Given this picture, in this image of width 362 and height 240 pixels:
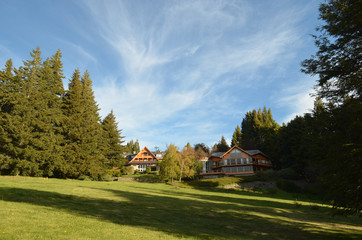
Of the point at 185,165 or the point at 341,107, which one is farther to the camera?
the point at 185,165

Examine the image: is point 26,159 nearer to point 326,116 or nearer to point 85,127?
point 85,127

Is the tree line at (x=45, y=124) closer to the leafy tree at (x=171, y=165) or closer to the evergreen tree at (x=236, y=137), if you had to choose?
the leafy tree at (x=171, y=165)

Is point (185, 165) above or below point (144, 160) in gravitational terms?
below

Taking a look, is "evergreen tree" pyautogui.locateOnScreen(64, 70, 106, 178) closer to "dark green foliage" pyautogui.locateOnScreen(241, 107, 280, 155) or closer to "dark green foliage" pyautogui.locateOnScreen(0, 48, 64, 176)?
"dark green foliage" pyautogui.locateOnScreen(0, 48, 64, 176)

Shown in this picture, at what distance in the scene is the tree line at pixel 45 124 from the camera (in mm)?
30594

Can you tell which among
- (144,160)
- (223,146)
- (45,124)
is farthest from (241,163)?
(45,124)

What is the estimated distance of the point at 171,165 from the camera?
4522 centimetres

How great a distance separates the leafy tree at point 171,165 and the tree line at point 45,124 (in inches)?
480

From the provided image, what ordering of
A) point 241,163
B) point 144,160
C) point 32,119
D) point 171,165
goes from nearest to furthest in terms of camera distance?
point 32,119 < point 171,165 < point 241,163 < point 144,160

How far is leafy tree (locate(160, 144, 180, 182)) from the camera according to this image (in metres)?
44.9

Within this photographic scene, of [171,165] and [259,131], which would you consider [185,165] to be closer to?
[171,165]

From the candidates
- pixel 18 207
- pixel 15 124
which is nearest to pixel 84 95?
pixel 15 124

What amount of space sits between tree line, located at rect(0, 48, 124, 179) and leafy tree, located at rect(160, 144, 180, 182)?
12.2 metres

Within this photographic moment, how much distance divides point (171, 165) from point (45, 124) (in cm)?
2417
